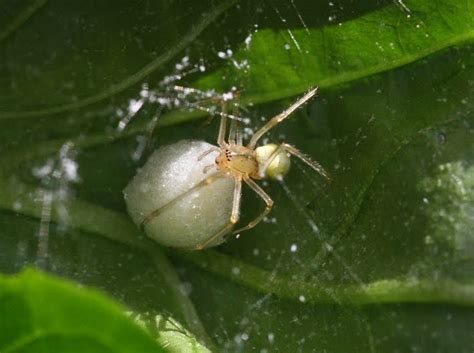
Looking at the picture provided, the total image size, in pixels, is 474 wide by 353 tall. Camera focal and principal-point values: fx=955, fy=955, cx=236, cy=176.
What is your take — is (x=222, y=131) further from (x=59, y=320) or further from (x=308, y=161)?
(x=59, y=320)

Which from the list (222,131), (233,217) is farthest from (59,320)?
(222,131)

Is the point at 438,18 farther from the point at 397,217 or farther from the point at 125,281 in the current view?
the point at 125,281

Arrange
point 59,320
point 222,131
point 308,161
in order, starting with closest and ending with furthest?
point 59,320 → point 308,161 → point 222,131

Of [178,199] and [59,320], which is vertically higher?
[59,320]

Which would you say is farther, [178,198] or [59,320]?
[178,198]

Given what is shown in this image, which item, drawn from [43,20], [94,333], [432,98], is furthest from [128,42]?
[94,333]

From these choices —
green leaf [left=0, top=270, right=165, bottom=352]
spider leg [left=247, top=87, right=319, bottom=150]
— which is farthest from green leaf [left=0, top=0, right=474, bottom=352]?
green leaf [left=0, top=270, right=165, bottom=352]

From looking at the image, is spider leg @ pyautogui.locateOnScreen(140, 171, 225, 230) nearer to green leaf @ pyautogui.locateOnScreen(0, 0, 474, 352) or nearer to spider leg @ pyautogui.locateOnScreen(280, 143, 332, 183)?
green leaf @ pyautogui.locateOnScreen(0, 0, 474, 352)
